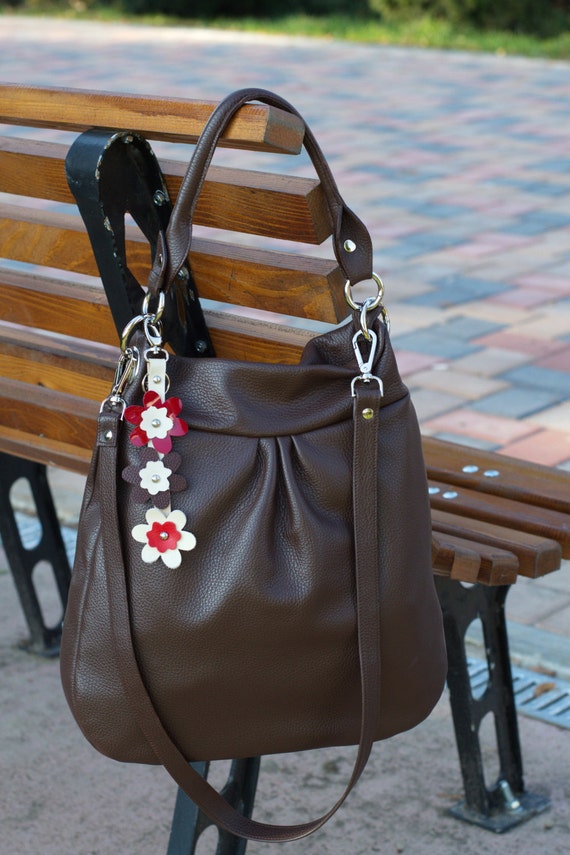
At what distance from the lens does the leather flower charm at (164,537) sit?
1.44 meters

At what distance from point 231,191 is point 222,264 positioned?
12cm

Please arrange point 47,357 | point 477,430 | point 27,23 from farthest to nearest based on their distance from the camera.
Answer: point 27,23
point 477,430
point 47,357

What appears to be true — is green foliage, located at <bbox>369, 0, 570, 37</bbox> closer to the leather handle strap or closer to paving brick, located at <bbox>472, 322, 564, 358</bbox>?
paving brick, located at <bbox>472, 322, 564, 358</bbox>

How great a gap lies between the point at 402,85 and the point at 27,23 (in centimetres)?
914

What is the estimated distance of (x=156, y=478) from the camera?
4.71ft

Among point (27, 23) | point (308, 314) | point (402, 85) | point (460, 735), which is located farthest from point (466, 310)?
point (27, 23)

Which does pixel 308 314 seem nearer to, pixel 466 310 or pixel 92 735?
pixel 92 735

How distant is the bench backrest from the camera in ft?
5.18

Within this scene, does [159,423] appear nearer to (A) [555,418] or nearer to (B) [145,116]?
(B) [145,116]

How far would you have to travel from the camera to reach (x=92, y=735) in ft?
5.04

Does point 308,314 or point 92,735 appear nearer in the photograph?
point 92,735

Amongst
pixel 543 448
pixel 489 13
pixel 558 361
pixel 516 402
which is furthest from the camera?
pixel 489 13

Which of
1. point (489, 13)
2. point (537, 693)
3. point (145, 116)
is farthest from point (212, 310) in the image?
point (489, 13)

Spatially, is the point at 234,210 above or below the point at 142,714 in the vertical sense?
above
